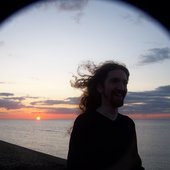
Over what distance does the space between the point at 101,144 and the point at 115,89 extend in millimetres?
580

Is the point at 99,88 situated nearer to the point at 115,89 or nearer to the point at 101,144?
the point at 115,89

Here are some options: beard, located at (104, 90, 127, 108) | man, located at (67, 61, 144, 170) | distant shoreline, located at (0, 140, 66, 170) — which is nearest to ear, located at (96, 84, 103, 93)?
man, located at (67, 61, 144, 170)

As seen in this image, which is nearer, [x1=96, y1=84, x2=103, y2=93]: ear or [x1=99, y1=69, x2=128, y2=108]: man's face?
[x1=99, y1=69, x2=128, y2=108]: man's face

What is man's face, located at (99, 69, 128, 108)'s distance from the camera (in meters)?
3.35

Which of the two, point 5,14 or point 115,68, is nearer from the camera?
point 115,68

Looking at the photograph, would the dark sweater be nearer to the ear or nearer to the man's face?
the man's face

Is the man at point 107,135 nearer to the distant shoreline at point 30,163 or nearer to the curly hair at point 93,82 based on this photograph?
the curly hair at point 93,82

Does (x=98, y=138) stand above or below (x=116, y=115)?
below

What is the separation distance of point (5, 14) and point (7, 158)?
5.33m

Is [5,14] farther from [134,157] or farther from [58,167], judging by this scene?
[58,167]

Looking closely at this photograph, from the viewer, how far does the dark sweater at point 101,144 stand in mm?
3111

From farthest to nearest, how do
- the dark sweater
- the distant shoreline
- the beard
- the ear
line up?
1. the distant shoreline
2. the ear
3. the beard
4. the dark sweater

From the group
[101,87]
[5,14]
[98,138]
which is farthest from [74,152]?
[5,14]

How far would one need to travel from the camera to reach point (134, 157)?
3.34 m
